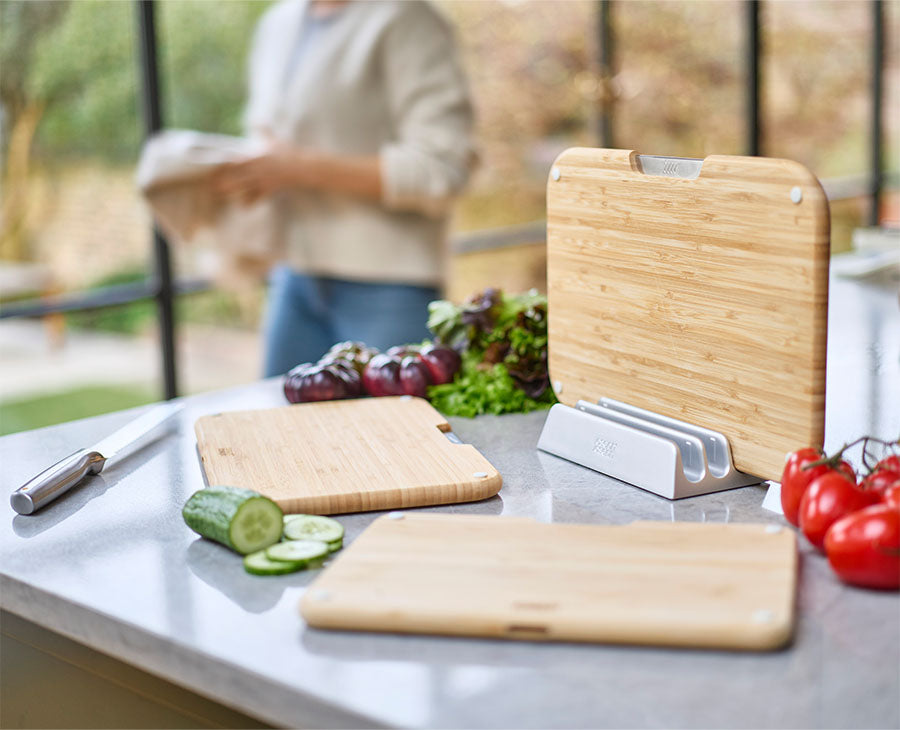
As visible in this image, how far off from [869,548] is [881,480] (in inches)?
4.9

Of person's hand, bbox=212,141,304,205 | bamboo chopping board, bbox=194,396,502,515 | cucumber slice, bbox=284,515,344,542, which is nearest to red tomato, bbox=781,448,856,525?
bamboo chopping board, bbox=194,396,502,515

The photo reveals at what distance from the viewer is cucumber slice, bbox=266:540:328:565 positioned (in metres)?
1.00

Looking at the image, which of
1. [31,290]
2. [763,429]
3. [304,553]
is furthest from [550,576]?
[31,290]

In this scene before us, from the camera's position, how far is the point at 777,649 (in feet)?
2.76

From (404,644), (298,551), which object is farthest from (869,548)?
(298,551)

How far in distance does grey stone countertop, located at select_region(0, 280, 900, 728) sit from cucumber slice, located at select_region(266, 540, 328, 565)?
0.06 ft

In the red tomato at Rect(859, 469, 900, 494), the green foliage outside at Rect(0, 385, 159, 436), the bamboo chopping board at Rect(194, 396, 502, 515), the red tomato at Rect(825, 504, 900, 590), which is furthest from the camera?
the green foliage outside at Rect(0, 385, 159, 436)

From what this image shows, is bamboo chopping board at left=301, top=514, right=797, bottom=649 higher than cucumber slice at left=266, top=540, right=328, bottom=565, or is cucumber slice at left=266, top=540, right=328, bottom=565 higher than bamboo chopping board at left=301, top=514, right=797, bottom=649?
bamboo chopping board at left=301, top=514, right=797, bottom=649

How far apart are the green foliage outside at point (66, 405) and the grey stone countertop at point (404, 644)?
2121 millimetres

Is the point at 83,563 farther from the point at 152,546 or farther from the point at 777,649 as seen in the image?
the point at 777,649

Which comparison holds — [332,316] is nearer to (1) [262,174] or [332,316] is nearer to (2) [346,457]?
(1) [262,174]

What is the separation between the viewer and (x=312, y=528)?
1069 mm

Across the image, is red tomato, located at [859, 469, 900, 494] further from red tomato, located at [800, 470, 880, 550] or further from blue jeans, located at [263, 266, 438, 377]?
blue jeans, located at [263, 266, 438, 377]

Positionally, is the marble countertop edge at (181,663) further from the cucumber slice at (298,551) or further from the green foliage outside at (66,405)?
the green foliage outside at (66,405)
